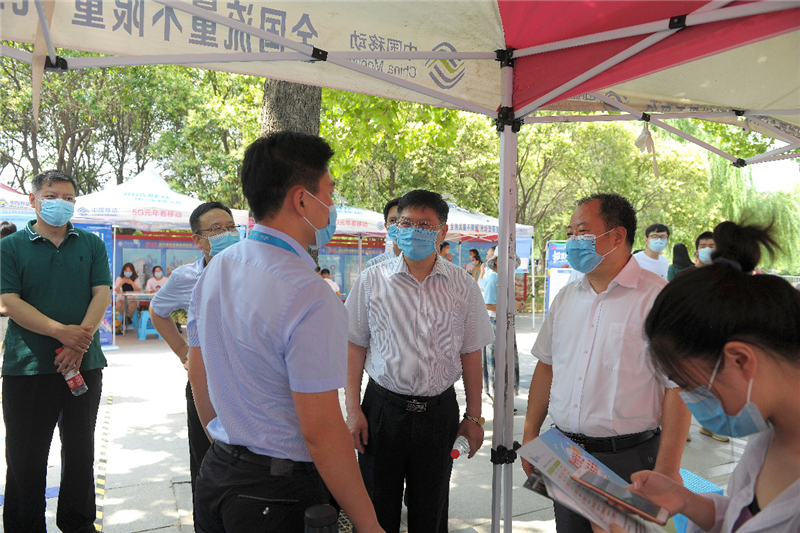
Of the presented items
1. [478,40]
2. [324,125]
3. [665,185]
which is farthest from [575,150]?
[478,40]

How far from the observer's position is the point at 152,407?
6.70 meters

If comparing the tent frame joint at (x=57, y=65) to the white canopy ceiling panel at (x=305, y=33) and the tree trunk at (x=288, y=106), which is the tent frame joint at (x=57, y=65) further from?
the tree trunk at (x=288, y=106)

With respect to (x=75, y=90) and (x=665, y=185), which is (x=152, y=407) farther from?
(x=665, y=185)

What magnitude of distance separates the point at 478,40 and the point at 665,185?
21357 mm

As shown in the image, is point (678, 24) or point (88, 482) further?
point (88, 482)

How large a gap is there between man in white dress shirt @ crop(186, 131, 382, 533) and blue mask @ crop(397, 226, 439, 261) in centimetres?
111

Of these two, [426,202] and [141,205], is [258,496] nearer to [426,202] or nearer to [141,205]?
[426,202]

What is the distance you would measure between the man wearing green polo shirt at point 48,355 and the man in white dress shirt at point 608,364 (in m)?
2.51

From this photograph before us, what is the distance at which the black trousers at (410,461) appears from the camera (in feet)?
8.88

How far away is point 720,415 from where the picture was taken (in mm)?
1252

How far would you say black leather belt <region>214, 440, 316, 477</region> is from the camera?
162 centimetres

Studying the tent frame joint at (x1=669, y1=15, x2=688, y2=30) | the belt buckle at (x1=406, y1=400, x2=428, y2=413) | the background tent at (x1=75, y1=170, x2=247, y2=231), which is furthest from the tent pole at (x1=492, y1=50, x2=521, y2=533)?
the background tent at (x1=75, y1=170, x2=247, y2=231)

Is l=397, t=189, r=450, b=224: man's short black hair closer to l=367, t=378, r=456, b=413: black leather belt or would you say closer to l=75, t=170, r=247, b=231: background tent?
l=367, t=378, r=456, b=413: black leather belt

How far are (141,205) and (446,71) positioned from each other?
905 centimetres
